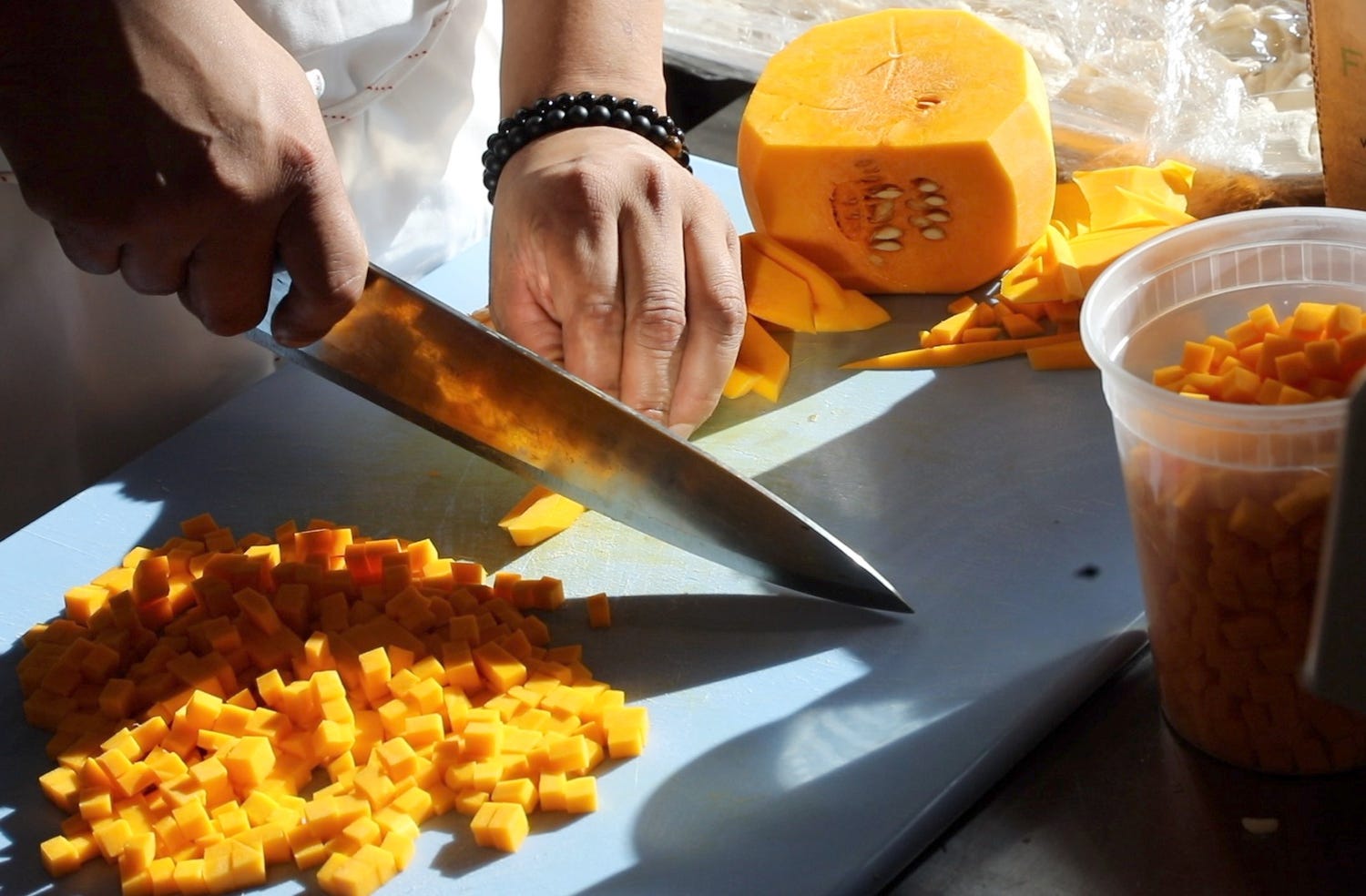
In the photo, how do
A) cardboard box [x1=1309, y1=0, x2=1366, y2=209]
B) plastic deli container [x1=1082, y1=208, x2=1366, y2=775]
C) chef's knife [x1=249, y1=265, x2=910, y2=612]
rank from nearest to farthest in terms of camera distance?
plastic deli container [x1=1082, y1=208, x2=1366, y2=775]
chef's knife [x1=249, y1=265, x2=910, y2=612]
cardboard box [x1=1309, y1=0, x2=1366, y2=209]

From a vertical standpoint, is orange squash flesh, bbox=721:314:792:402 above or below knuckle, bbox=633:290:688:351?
below

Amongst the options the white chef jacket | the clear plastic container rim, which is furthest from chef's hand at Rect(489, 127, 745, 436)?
the clear plastic container rim

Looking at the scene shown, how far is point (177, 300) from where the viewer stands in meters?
1.54

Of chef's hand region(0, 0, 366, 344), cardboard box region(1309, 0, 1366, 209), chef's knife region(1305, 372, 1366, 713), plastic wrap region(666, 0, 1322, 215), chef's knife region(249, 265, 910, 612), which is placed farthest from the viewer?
plastic wrap region(666, 0, 1322, 215)

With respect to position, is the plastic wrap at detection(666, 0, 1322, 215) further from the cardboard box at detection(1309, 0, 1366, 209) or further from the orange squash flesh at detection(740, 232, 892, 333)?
the orange squash flesh at detection(740, 232, 892, 333)

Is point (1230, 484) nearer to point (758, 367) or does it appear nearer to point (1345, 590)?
point (1345, 590)

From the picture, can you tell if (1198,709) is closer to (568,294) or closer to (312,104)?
(568,294)

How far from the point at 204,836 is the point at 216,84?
54 cm

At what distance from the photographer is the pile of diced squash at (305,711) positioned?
3.25 feet

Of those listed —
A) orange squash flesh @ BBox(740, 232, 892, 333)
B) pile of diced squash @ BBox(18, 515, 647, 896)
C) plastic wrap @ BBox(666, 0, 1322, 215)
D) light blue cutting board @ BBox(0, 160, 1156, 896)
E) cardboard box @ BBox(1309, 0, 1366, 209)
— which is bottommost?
light blue cutting board @ BBox(0, 160, 1156, 896)

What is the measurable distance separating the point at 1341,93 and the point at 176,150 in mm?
1038

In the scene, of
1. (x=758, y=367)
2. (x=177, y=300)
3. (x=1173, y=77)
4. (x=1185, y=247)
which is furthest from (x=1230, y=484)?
(x=177, y=300)

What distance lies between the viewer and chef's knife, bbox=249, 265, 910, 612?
3.74ft

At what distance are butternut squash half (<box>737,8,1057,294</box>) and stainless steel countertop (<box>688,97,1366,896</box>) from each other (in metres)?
0.63
